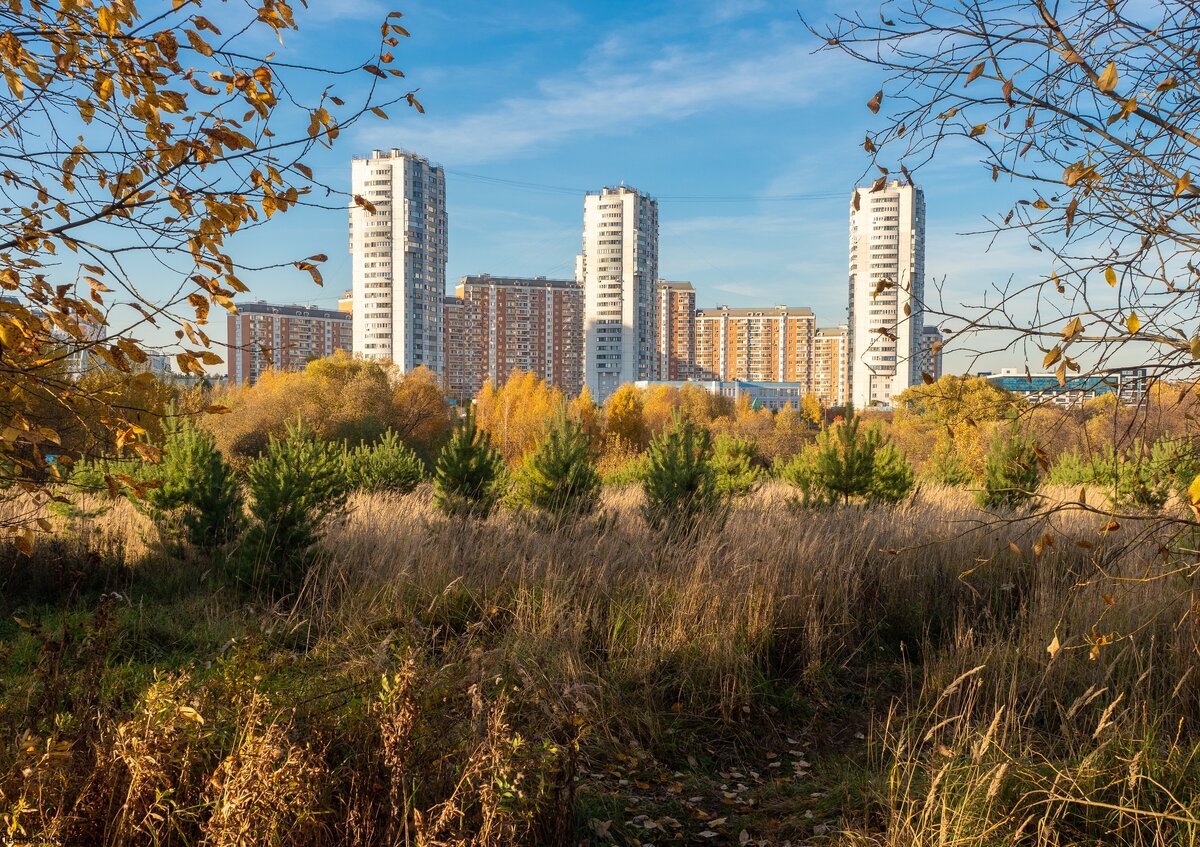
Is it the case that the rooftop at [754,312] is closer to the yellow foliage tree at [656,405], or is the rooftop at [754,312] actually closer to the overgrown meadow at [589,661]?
the yellow foliage tree at [656,405]

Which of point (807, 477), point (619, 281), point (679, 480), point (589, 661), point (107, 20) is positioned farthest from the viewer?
point (619, 281)

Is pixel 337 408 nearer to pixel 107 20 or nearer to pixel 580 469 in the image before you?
pixel 580 469

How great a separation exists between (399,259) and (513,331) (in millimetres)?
22384

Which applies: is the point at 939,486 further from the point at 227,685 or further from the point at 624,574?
the point at 227,685

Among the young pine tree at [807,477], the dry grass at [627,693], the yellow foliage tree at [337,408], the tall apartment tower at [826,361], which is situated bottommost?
the dry grass at [627,693]

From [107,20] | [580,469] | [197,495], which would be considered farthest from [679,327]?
[107,20]

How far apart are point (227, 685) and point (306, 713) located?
0.32 metres

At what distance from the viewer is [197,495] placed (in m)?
8.77

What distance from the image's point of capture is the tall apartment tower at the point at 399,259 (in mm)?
70125

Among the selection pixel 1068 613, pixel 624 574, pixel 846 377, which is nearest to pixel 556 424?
pixel 624 574

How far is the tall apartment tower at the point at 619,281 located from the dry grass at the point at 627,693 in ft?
253

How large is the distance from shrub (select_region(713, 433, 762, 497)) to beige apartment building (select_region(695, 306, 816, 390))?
9463 cm

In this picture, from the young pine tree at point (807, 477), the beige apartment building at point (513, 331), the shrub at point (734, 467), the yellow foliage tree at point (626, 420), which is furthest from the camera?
the beige apartment building at point (513, 331)

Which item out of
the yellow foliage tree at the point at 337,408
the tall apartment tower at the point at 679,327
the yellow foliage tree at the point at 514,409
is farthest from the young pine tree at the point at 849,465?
the tall apartment tower at the point at 679,327
